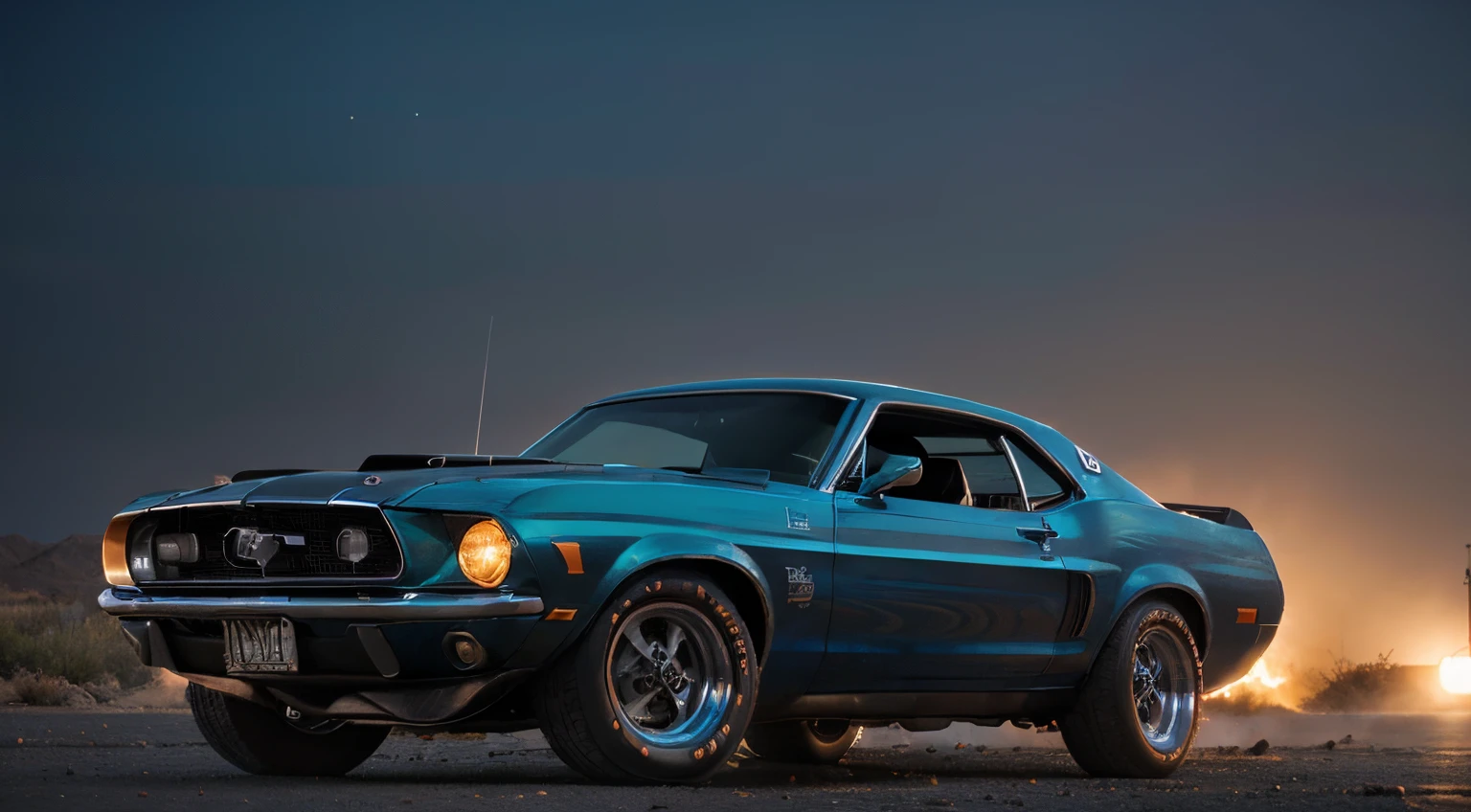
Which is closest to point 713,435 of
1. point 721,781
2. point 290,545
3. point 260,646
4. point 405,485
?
point 721,781

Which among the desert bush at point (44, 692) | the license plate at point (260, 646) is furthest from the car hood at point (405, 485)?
the desert bush at point (44, 692)

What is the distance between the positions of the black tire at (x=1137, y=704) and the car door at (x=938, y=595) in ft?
1.49

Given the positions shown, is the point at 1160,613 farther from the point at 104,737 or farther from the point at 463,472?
the point at 104,737

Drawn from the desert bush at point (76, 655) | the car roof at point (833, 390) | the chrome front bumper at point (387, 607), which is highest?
the car roof at point (833, 390)

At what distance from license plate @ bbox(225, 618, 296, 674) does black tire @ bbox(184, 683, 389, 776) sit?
0.72m

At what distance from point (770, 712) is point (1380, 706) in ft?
198

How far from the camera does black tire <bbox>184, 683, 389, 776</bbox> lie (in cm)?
601

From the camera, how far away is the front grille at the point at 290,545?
5.06 metres

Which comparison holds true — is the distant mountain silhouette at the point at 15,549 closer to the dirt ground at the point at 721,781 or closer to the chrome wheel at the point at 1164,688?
the dirt ground at the point at 721,781

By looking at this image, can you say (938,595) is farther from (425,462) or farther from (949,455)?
(425,462)

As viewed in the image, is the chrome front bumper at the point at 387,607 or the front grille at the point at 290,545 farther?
the front grille at the point at 290,545

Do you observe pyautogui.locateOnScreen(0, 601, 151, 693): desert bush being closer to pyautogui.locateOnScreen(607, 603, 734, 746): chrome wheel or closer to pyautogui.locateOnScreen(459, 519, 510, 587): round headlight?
pyautogui.locateOnScreen(607, 603, 734, 746): chrome wheel

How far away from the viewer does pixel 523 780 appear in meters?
5.90

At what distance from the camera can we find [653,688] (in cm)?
531
